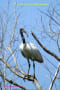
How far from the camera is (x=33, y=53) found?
6.57 meters

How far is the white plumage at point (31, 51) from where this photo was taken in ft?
21.5

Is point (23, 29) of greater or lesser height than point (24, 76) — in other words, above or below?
above

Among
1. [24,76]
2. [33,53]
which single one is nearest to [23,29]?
[33,53]

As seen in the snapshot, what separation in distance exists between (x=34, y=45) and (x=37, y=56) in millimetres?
308

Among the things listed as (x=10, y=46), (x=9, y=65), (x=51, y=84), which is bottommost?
(x=51, y=84)

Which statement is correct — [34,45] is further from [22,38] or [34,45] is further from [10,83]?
[10,83]

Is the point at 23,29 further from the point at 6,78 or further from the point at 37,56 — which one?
the point at 6,78

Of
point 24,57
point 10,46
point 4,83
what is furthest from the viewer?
point 24,57

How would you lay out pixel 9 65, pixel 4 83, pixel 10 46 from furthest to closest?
pixel 10 46 → pixel 9 65 → pixel 4 83

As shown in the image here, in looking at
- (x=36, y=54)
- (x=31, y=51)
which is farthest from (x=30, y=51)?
(x=36, y=54)

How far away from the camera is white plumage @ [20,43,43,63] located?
21.5 feet

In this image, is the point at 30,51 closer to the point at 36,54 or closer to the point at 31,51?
the point at 31,51

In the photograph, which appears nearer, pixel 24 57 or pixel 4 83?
pixel 4 83

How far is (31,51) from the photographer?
655cm
